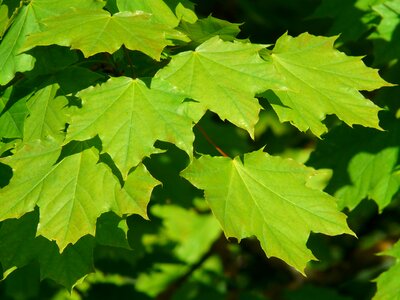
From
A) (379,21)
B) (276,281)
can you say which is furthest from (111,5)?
(276,281)

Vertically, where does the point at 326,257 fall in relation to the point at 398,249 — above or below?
below

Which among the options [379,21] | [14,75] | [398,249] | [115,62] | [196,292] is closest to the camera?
[14,75]

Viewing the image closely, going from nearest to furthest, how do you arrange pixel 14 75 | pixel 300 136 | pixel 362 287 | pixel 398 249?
pixel 14 75
pixel 398 249
pixel 362 287
pixel 300 136

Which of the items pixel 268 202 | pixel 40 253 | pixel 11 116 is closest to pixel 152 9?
pixel 11 116

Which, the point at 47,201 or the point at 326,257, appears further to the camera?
the point at 326,257

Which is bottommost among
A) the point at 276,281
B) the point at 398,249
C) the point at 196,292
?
the point at 276,281

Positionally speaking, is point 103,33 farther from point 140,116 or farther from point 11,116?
point 11,116

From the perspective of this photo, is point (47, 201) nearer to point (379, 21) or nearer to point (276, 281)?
point (379, 21)
